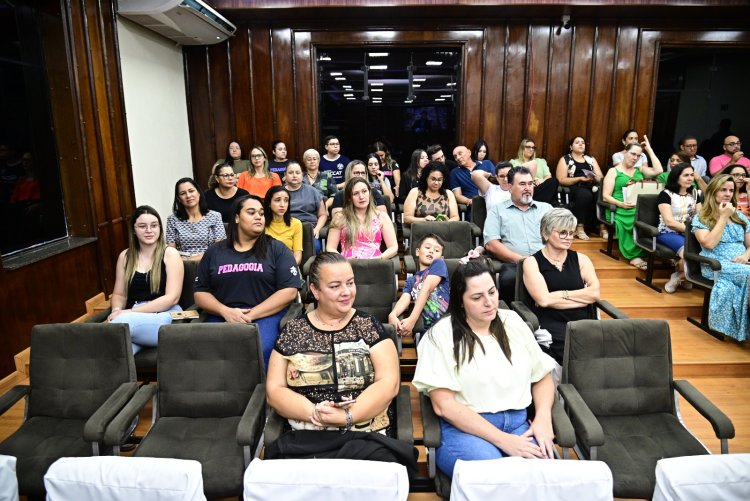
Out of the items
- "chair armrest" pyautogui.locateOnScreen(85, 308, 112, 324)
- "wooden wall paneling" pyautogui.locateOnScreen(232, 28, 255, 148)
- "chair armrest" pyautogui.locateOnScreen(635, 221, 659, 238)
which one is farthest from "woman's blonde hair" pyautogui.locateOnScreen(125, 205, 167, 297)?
"chair armrest" pyautogui.locateOnScreen(635, 221, 659, 238)

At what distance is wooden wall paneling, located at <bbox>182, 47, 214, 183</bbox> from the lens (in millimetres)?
6328

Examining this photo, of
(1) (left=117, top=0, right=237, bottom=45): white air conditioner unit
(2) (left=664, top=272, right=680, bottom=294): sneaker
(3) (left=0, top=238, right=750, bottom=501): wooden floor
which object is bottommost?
(3) (left=0, top=238, right=750, bottom=501): wooden floor

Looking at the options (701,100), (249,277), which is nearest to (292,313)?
(249,277)

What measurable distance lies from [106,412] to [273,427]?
2.22 feet

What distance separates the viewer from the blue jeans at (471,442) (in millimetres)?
1825

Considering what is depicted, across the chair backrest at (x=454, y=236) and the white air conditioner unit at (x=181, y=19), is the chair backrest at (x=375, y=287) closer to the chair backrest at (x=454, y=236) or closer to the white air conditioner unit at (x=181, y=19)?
the chair backrest at (x=454, y=236)

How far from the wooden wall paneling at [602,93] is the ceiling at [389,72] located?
1.77m

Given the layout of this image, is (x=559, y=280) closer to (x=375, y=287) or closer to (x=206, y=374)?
(x=375, y=287)

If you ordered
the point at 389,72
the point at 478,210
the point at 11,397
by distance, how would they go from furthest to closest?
the point at 389,72 → the point at 478,210 → the point at 11,397

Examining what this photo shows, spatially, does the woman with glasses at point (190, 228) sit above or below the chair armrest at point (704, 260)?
above

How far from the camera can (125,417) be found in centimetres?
197

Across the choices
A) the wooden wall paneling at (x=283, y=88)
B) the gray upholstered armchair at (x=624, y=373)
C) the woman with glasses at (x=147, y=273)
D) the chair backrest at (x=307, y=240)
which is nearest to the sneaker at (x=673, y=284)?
the gray upholstered armchair at (x=624, y=373)

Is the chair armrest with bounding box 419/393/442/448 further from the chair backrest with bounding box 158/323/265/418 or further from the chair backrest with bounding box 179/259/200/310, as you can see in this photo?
the chair backrest with bounding box 179/259/200/310

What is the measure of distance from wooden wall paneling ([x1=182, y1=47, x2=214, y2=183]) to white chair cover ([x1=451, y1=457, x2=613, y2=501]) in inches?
237
